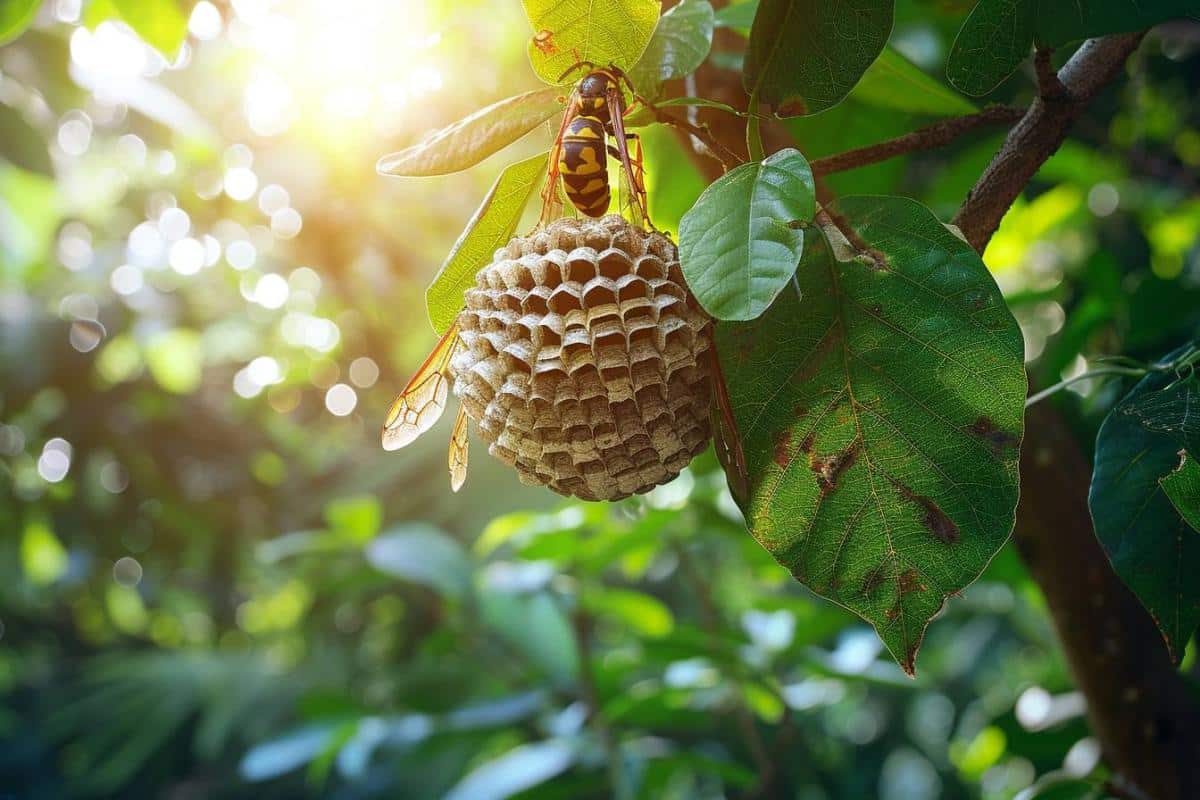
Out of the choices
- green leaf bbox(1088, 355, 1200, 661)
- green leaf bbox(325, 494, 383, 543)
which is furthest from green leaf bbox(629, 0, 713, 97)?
green leaf bbox(325, 494, 383, 543)

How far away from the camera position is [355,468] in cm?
300

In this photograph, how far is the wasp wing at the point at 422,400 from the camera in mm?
647

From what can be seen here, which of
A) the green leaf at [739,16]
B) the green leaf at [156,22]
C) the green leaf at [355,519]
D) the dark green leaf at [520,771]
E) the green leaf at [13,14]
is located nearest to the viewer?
the green leaf at [739,16]

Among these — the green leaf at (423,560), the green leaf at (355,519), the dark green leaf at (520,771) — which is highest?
the green leaf at (355,519)

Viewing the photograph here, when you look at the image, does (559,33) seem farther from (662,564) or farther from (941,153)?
(662,564)

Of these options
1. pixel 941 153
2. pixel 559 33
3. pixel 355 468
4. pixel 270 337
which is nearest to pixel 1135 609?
pixel 559 33

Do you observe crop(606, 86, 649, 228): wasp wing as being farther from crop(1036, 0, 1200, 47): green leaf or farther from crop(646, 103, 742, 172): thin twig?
crop(1036, 0, 1200, 47): green leaf

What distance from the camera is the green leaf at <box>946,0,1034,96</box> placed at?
20.8 inches

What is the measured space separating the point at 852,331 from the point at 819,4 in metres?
0.20

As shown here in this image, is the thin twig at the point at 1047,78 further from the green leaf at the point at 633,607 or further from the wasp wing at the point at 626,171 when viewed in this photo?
the green leaf at the point at 633,607

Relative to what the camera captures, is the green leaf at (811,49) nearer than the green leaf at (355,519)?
Yes

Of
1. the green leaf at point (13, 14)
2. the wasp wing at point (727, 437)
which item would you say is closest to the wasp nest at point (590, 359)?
Answer: the wasp wing at point (727, 437)

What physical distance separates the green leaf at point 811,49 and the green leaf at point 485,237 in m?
0.16

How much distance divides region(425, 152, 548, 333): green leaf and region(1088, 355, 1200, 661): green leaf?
42 cm
